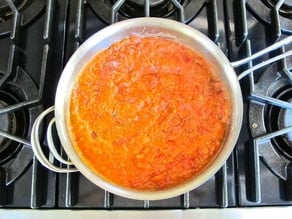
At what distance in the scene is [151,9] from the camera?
0.78 meters

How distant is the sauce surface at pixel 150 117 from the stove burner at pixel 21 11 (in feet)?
0.43

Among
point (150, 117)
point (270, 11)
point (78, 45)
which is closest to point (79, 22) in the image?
point (78, 45)

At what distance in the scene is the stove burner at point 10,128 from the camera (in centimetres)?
73

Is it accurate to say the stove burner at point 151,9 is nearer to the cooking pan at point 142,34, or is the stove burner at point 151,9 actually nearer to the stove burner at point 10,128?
→ the cooking pan at point 142,34

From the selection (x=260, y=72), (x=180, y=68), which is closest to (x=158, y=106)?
(x=180, y=68)

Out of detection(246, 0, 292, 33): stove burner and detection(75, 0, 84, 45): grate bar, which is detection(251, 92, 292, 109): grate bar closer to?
detection(246, 0, 292, 33): stove burner

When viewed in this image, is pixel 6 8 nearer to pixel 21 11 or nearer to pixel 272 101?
pixel 21 11

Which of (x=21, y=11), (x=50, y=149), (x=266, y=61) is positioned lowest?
(x=50, y=149)

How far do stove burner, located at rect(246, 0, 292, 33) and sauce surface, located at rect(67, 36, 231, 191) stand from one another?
13cm

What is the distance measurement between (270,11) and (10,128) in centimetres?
44

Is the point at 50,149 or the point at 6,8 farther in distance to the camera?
the point at 6,8

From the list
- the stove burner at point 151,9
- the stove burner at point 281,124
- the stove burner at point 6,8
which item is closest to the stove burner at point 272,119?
the stove burner at point 281,124

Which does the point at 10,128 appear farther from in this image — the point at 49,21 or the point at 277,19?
the point at 277,19

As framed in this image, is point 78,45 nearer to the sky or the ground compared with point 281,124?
nearer to the sky
